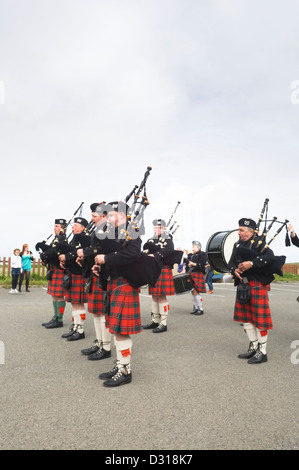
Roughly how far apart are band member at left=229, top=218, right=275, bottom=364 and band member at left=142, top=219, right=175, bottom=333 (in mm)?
1652

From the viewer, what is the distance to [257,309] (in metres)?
3.93

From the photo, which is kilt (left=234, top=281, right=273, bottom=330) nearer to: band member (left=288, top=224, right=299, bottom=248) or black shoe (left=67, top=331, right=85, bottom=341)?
band member (left=288, top=224, right=299, bottom=248)

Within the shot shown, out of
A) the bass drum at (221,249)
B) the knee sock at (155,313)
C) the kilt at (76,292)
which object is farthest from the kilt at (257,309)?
the kilt at (76,292)

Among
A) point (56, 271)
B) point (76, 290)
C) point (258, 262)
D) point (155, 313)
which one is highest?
point (258, 262)

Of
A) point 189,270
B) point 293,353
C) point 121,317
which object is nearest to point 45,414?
point 121,317

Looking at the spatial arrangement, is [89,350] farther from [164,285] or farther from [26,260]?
[26,260]

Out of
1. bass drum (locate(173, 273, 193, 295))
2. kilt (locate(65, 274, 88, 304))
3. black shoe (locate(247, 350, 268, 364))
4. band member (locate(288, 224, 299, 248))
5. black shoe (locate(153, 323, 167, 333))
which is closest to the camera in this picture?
black shoe (locate(247, 350, 268, 364))

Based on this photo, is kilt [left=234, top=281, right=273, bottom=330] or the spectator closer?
kilt [left=234, top=281, right=273, bottom=330]

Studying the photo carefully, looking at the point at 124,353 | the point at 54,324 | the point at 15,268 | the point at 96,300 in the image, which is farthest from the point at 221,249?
the point at 15,268

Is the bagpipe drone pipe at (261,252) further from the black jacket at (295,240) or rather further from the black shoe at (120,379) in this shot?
the black shoe at (120,379)

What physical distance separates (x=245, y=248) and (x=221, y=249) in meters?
1.93

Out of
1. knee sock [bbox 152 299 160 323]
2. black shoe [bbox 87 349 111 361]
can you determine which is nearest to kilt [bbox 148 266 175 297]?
knee sock [bbox 152 299 160 323]

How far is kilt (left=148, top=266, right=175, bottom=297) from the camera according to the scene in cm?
576
